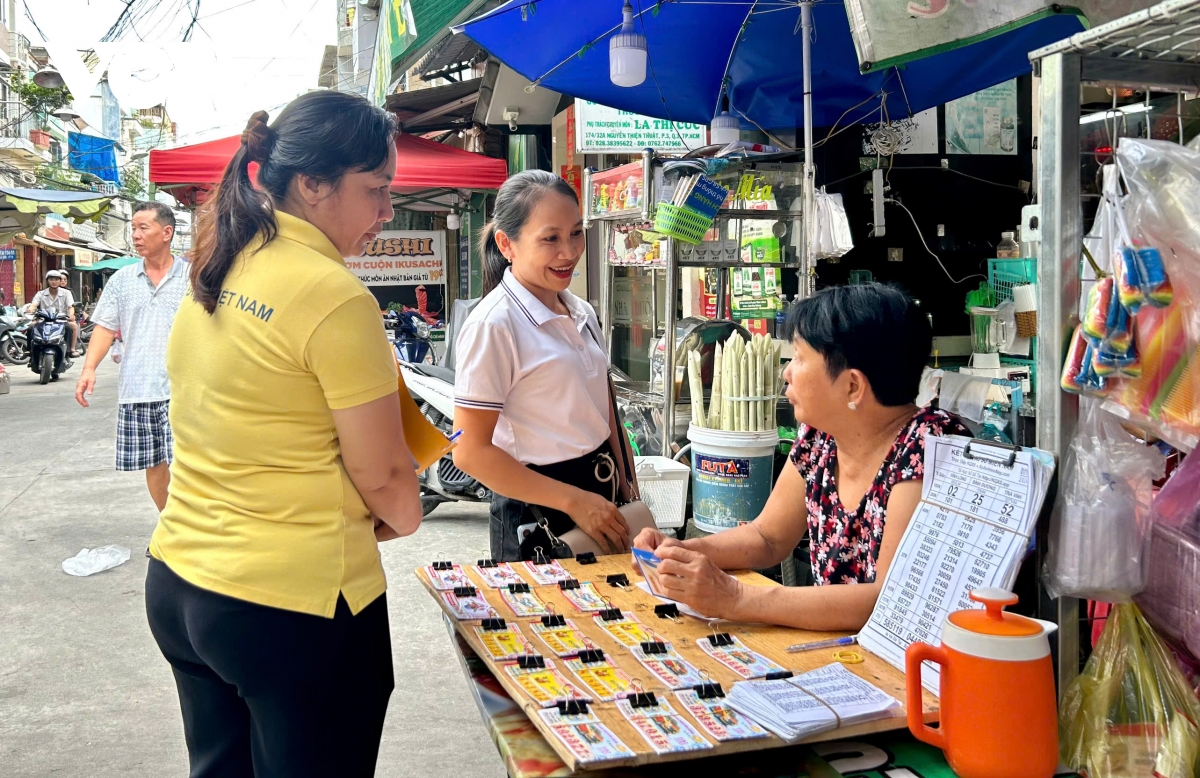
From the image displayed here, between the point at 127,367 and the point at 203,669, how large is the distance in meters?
3.92

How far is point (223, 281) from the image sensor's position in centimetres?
152

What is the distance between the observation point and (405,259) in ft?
37.4

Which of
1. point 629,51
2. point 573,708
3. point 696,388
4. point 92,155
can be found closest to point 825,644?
point 573,708

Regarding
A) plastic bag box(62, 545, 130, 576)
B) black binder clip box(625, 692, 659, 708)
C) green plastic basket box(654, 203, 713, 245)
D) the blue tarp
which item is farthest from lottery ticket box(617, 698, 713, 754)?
the blue tarp

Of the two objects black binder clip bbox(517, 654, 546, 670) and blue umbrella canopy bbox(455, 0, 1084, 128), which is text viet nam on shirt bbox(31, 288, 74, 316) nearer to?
blue umbrella canopy bbox(455, 0, 1084, 128)

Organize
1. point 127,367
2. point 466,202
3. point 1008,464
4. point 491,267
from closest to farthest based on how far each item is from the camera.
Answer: point 1008,464 → point 491,267 → point 127,367 → point 466,202

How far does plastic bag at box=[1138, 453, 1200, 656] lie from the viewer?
4.06ft

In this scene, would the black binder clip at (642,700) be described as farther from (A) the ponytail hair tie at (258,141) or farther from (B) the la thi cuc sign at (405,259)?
(B) the la thi cuc sign at (405,259)

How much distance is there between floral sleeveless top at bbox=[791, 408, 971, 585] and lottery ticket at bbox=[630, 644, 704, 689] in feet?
1.53

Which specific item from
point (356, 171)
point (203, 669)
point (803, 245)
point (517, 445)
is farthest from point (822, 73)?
point (203, 669)

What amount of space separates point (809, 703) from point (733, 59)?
15.6ft

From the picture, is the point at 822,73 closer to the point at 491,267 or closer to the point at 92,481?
the point at 491,267

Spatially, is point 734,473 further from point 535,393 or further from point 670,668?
point 670,668

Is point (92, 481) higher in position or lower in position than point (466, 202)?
lower
